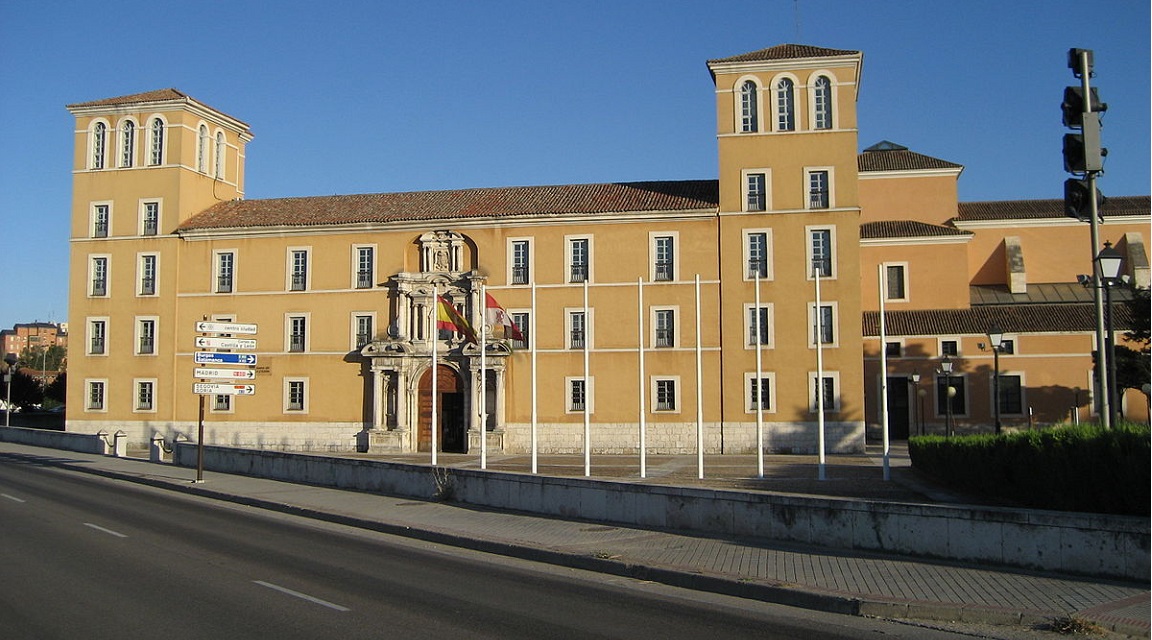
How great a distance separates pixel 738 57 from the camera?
45.4 metres

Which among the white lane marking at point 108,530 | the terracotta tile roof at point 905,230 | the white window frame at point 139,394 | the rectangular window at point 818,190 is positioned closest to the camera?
the white lane marking at point 108,530

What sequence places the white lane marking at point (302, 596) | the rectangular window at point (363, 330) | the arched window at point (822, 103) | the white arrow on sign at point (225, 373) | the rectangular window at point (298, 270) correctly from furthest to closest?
the rectangular window at point (298, 270) < the rectangular window at point (363, 330) < the arched window at point (822, 103) < the white arrow on sign at point (225, 373) < the white lane marking at point (302, 596)

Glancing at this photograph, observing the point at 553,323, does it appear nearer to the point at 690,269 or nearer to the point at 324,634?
the point at 690,269

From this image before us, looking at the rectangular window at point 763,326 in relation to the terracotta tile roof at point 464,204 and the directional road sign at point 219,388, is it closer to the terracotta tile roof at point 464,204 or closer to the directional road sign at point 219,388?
the terracotta tile roof at point 464,204

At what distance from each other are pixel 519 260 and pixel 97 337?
2286 cm

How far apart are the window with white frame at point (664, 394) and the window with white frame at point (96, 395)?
93.0 feet

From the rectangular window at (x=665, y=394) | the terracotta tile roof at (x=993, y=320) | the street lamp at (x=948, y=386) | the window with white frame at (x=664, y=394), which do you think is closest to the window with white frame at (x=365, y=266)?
the window with white frame at (x=664, y=394)

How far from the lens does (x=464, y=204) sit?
164 ft

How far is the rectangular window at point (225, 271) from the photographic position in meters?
50.9

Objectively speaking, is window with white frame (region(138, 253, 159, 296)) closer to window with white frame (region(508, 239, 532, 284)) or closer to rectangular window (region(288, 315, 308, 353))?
rectangular window (region(288, 315, 308, 353))

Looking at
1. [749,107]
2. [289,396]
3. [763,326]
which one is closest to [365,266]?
[289,396]

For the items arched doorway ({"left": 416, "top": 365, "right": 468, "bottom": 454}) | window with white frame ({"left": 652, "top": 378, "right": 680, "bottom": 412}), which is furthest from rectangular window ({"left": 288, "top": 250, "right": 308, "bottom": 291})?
window with white frame ({"left": 652, "top": 378, "right": 680, "bottom": 412})

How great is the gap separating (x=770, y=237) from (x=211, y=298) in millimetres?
28012

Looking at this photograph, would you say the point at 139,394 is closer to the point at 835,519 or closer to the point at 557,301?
the point at 557,301
